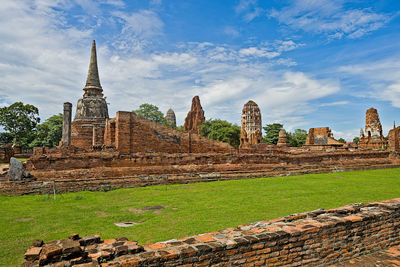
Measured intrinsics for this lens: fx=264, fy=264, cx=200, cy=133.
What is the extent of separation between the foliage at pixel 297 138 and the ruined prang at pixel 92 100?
40389mm

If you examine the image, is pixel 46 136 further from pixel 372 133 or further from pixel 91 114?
pixel 372 133

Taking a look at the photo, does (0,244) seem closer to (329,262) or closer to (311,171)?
→ (329,262)

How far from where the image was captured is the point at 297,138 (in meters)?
56.1

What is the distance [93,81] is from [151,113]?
2584cm

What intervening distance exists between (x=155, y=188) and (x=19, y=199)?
13.1 ft

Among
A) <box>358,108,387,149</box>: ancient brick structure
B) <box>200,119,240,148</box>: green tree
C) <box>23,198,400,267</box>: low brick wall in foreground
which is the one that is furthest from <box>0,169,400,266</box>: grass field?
<box>200,119,240,148</box>: green tree

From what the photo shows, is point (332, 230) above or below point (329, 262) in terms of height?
above

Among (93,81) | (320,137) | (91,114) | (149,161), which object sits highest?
(93,81)

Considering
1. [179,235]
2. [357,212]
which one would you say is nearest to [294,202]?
[357,212]

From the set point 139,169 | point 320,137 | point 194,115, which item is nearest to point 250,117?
point 320,137

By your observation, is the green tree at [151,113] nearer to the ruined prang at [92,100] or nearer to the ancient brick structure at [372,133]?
the ruined prang at [92,100]

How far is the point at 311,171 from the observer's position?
15.1 metres

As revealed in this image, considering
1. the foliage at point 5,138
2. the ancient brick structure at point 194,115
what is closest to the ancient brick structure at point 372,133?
the ancient brick structure at point 194,115

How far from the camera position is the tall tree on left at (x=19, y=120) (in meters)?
33.9
